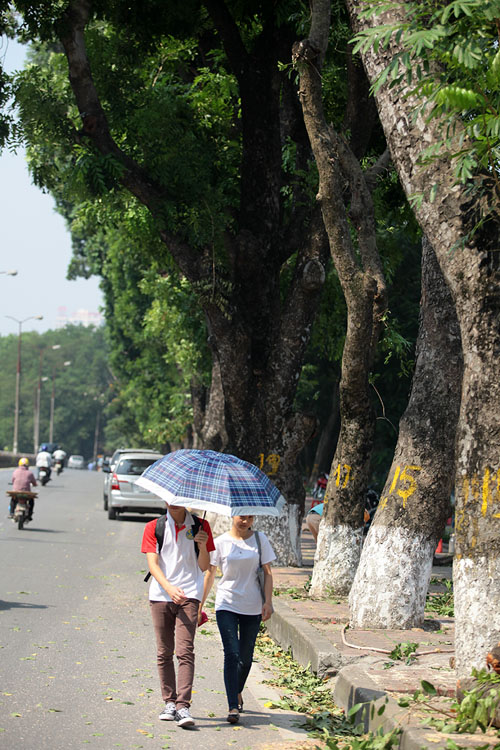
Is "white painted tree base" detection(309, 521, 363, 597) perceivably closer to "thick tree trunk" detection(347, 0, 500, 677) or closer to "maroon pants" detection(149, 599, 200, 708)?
"maroon pants" detection(149, 599, 200, 708)

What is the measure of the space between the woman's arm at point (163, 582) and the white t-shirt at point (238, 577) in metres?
0.41

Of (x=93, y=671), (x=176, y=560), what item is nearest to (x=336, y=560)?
(x=93, y=671)

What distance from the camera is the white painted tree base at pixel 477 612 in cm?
675

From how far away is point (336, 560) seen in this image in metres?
12.8

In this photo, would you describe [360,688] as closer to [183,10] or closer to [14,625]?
[14,625]

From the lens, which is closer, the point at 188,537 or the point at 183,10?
the point at 188,537

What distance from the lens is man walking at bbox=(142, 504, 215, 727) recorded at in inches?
278

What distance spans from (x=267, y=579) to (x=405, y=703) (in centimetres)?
137

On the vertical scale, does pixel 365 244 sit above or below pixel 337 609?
above

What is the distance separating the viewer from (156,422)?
4484 centimetres

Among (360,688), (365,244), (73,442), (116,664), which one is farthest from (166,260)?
(73,442)

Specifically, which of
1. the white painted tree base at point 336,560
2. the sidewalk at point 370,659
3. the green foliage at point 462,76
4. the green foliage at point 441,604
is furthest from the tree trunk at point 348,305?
the green foliage at point 462,76

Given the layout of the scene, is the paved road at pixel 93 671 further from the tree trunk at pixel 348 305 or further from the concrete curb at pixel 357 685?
the tree trunk at pixel 348 305

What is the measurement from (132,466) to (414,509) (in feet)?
58.6
